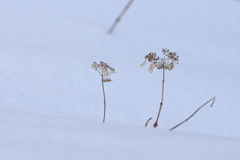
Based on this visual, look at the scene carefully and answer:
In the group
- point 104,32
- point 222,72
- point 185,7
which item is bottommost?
point 222,72

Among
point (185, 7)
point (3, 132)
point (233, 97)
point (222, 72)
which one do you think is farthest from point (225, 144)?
point (185, 7)

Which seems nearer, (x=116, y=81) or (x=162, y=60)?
(x=162, y=60)

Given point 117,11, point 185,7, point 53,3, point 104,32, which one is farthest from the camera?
point 185,7

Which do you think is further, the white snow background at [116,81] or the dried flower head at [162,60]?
the dried flower head at [162,60]

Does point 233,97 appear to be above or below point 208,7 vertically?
below

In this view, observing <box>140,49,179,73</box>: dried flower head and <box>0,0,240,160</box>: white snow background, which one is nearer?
<box>0,0,240,160</box>: white snow background

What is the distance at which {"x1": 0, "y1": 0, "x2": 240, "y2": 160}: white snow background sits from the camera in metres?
0.61

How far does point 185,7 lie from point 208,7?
259 mm

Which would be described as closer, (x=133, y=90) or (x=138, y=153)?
(x=138, y=153)

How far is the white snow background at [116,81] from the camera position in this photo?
1.99 ft

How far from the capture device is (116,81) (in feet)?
5.87

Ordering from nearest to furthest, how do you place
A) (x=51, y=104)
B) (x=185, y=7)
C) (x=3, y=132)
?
(x=3, y=132) < (x=51, y=104) < (x=185, y=7)

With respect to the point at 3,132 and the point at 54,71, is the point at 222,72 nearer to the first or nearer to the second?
the point at 54,71

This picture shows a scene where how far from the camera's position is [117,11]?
3367 mm
